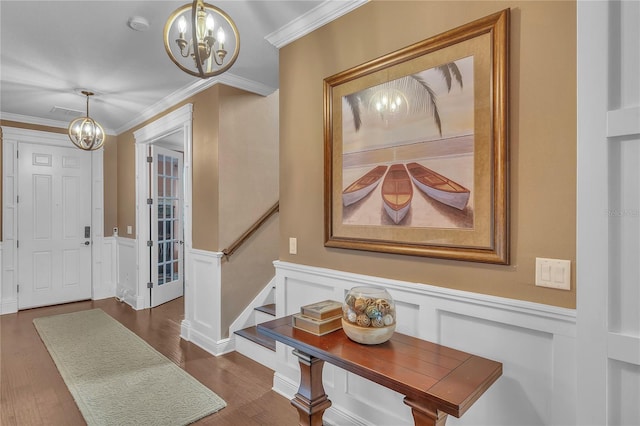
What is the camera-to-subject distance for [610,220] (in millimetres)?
1042

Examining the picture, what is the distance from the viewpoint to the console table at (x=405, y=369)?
1169 millimetres

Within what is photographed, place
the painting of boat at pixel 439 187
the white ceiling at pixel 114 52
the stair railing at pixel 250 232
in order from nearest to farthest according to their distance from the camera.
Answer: the painting of boat at pixel 439 187
the white ceiling at pixel 114 52
the stair railing at pixel 250 232

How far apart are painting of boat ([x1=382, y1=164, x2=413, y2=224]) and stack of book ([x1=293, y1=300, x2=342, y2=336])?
1.88 ft

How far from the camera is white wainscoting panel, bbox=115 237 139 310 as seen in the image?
15.5ft

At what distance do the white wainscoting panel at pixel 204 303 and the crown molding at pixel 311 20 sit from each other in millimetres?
1882

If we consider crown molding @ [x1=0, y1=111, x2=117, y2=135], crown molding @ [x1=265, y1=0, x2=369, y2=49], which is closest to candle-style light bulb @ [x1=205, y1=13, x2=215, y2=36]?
crown molding @ [x1=265, y1=0, x2=369, y2=49]

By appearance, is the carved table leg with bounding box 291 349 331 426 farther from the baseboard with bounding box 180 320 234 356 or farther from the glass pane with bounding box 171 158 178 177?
the glass pane with bounding box 171 158 178 177

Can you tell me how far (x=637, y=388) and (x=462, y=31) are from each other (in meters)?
1.45

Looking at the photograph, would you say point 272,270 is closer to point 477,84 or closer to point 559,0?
point 477,84

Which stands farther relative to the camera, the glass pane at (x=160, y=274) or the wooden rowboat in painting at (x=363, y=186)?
the glass pane at (x=160, y=274)

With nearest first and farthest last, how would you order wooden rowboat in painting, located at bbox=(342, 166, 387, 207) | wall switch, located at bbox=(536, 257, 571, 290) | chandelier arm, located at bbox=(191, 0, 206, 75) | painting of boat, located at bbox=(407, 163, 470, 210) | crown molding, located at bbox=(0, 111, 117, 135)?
wall switch, located at bbox=(536, 257, 571, 290), chandelier arm, located at bbox=(191, 0, 206, 75), painting of boat, located at bbox=(407, 163, 470, 210), wooden rowboat in painting, located at bbox=(342, 166, 387, 207), crown molding, located at bbox=(0, 111, 117, 135)

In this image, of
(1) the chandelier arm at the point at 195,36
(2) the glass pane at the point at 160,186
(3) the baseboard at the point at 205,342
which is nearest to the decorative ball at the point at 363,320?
(1) the chandelier arm at the point at 195,36

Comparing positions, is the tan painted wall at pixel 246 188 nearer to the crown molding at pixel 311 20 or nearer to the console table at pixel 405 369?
the crown molding at pixel 311 20

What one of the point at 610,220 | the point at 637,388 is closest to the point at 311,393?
the point at 637,388
